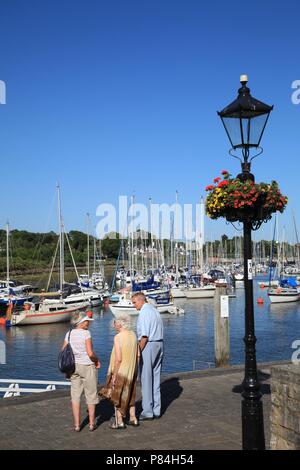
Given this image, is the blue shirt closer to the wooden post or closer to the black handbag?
the black handbag

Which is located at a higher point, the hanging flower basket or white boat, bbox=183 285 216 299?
the hanging flower basket

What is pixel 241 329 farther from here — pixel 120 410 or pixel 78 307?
pixel 120 410

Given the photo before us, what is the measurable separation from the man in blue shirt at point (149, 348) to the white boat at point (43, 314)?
33874 millimetres

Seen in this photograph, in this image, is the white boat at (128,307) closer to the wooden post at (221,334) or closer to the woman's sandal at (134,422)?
the wooden post at (221,334)

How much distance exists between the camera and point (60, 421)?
8.43 m

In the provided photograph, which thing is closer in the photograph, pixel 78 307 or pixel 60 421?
pixel 60 421

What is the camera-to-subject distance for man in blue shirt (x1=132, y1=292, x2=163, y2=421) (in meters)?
8.55

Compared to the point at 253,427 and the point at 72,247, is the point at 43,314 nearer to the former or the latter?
the point at 253,427

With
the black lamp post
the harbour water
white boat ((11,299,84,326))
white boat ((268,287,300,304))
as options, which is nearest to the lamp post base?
the black lamp post

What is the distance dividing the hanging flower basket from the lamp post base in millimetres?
2270

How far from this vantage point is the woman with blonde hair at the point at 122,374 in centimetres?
800

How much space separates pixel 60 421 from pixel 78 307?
39017 millimetres

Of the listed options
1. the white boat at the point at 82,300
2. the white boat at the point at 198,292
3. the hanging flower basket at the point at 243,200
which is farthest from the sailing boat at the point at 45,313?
the hanging flower basket at the point at 243,200
